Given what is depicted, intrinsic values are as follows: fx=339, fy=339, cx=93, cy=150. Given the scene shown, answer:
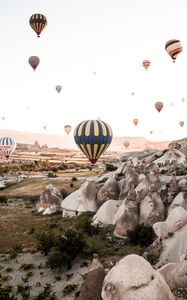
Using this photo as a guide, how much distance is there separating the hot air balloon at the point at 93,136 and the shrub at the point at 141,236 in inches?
779

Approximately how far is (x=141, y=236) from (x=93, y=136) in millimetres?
20780

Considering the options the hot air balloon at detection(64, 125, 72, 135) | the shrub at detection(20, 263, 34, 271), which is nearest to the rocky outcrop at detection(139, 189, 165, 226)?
the shrub at detection(20, 263, 34, 271)

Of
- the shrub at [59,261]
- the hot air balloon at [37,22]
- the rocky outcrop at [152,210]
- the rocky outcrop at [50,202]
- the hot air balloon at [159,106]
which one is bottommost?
the shrub at [59,261]

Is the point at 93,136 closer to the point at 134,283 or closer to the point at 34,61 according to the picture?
the point at 34,61

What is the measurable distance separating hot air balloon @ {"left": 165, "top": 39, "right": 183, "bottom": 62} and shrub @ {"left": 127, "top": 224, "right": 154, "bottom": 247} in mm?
39697

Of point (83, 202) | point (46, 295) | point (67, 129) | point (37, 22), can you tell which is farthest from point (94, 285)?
point (67, 129)

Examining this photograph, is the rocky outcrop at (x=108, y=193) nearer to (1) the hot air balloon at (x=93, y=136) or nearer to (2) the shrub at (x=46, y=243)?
(1) the hot air balloon at (x=93, y=136)

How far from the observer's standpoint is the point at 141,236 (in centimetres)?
2636

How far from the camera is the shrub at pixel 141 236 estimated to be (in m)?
26.2

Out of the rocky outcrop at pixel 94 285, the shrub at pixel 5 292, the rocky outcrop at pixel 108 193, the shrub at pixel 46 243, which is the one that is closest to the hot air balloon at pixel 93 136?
Answer: the rocky outcrop at pixel 108 193

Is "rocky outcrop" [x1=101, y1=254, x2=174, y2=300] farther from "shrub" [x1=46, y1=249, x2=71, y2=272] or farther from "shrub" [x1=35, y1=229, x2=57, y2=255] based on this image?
"shrub" [x1=35, y1=229, x2=57, y2=255]

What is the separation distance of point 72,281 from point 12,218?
2110 centimetres

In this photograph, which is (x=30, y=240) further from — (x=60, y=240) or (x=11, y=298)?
(x=11, y=298)

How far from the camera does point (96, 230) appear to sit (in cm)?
3034
